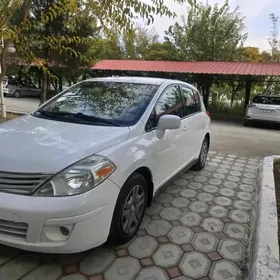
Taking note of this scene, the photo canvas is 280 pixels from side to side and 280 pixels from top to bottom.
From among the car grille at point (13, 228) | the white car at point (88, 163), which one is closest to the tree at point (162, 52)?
the white car at point (88, 163)

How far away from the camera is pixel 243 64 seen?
1475 cm

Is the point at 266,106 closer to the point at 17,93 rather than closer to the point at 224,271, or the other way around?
the point at 224,271

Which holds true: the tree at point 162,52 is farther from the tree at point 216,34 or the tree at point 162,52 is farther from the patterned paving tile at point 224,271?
the patterned paving tile at point 224,271

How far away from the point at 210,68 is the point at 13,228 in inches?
539

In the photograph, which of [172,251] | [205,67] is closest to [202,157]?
[172,251]

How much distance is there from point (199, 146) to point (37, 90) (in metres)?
19.8

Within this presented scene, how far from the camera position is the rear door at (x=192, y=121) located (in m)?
3.94

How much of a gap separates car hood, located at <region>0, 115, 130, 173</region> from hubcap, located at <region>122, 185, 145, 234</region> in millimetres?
528

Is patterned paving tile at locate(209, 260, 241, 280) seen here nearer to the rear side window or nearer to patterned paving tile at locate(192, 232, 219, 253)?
patterned paving tile at locate(192, 232, 219, 253)

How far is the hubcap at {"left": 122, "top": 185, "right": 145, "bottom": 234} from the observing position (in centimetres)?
253

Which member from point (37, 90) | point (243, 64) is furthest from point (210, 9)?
point (37, 90)

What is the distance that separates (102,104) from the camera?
317 cm

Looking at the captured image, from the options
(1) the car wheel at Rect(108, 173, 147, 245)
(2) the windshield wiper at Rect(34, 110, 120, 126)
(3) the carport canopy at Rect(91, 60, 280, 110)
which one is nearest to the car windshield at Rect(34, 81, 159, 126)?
(2) the windshield wiper at Rect(34, 110, 120, 126)

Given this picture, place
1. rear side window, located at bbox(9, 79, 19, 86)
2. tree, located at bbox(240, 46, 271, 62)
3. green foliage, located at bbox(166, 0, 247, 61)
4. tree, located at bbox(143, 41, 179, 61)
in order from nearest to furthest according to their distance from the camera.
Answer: green foliage, located at bbox(166, 0, 247, 61) → tree, located at bbox(240, 46, 271, 62) → rear side window, located at bbox(9, 79, 19, 86) → tree, located at bbox(143, 41, 179, 61)
